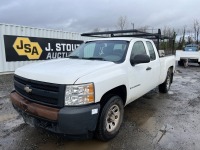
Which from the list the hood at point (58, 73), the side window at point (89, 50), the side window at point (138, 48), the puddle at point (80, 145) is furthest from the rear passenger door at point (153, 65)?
the puddle at point (80, 145)

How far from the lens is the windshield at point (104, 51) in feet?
14.6

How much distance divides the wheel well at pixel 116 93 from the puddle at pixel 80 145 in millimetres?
735

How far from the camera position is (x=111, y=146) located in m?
3.74

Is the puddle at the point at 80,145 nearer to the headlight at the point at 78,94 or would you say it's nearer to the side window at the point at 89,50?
the headlight at the point at 78,94

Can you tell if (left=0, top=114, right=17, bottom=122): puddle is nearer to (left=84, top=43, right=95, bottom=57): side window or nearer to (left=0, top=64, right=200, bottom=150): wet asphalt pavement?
(left=0, top=64, right=200, bottom=150): wet asphalt pavement

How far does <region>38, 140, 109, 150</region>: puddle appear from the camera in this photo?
12.0ft

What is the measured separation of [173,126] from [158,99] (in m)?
2.19

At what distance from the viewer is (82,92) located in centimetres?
316

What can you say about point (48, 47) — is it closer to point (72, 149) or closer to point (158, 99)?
point (158, 99)

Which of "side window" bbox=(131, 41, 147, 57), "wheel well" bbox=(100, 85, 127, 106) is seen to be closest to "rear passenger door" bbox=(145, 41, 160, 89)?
"side window" bbox=(131, 41, 147, 57)

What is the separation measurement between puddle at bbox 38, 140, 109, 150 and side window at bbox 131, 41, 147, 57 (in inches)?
77.1

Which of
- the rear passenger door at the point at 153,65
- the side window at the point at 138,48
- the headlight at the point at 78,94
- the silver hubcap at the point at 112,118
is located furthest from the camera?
the rear passenger door at the point at 153,65

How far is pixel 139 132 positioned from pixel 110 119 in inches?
31.2

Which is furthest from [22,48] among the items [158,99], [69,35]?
[158,99]
